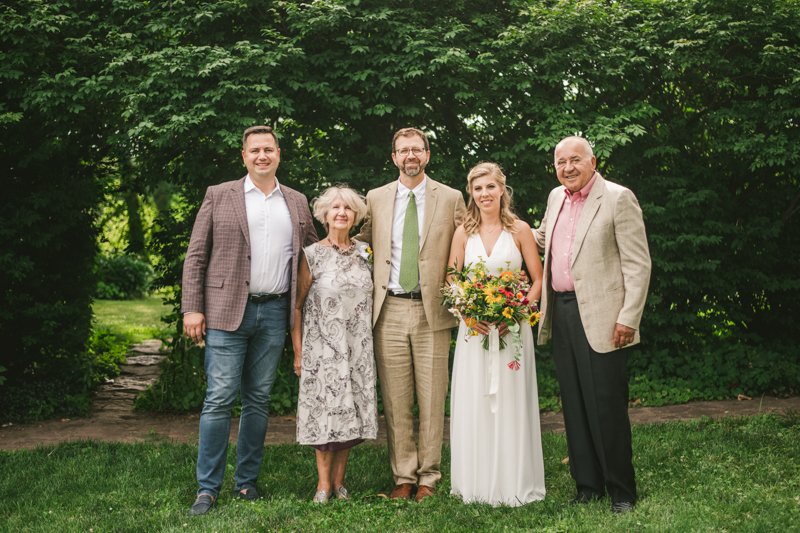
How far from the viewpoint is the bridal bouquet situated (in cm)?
356

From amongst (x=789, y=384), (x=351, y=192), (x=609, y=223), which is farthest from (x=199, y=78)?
(x=789, y=384)

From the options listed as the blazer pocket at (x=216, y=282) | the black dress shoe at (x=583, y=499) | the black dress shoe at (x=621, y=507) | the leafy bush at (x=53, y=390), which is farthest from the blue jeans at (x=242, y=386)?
the leafy bush at (x=53, y=390)

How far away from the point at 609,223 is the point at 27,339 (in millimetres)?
6275

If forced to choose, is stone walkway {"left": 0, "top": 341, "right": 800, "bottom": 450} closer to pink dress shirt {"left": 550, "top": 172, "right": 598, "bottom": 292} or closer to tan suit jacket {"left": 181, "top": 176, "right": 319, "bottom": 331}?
tan suit jacket {"left": 181, "top": 176, "right": 319, "bottom": 331}

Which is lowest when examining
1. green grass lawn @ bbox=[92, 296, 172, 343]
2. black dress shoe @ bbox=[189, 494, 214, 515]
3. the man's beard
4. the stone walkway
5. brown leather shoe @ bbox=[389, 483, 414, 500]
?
the stone walkway

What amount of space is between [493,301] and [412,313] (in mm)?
656

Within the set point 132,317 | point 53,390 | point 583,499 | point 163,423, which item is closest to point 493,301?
point 583,499

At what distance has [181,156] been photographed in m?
6.36

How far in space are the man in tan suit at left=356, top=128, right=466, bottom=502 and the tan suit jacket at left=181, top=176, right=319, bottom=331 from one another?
0.89m

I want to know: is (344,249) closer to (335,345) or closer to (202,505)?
(335,345)

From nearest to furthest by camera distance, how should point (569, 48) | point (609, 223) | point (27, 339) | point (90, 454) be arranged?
point (609, 223)
point (90, 454)
point (569, 48)
point (27, 339)

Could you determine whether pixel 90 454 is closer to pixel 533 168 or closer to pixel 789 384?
pixel 533 168

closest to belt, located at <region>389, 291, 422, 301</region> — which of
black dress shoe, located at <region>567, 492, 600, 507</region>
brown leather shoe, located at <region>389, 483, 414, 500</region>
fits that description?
brown leather shoe, located at <region>389, 483, 414, 500</region>

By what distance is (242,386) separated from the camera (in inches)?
154
